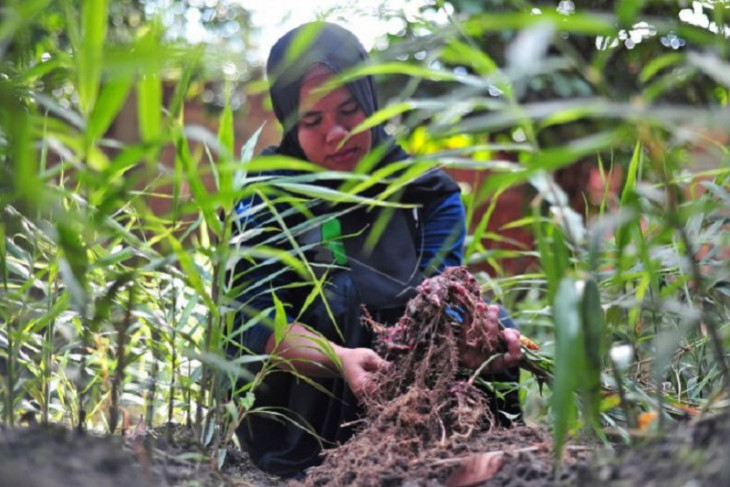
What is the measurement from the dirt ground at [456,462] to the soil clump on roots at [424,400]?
0.05m

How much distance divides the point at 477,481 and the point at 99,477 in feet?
1.60

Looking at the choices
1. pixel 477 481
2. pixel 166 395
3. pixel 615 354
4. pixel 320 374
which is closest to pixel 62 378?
pixel 166 395

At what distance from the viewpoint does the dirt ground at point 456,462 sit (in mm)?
814

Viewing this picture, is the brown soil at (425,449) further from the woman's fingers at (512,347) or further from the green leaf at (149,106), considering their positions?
the green leaf at (149,106)

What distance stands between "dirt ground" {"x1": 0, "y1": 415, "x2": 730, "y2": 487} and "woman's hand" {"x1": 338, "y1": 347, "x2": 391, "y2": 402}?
36cm

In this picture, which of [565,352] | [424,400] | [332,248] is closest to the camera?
[565,352]

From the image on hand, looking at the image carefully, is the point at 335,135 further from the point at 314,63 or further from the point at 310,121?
the point at 314,63

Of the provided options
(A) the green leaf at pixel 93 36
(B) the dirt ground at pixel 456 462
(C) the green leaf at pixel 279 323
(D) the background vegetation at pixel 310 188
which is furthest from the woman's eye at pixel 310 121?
(A) the green leaf at pixel 93 36

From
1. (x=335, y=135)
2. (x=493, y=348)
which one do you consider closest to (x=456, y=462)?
(x=493, y=348)

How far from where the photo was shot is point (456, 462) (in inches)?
49.2

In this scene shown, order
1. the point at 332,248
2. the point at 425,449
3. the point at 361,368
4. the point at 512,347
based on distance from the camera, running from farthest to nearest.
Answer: the point at 332,248
the point at 361,368
the point at 512,347
the point at 425,449

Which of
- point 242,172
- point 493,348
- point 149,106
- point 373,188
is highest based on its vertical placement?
point 149,106

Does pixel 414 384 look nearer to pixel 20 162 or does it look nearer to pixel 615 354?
pixel 615 354

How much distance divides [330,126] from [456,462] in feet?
3.39
